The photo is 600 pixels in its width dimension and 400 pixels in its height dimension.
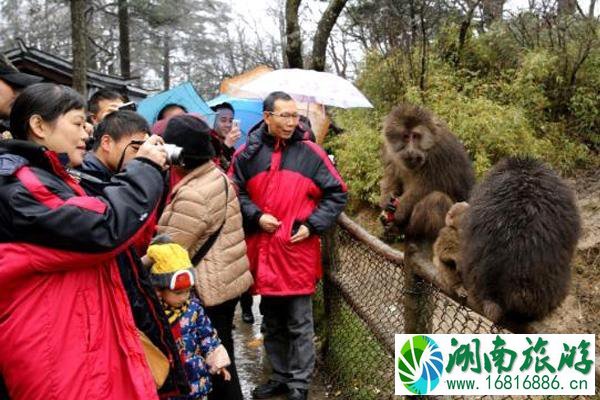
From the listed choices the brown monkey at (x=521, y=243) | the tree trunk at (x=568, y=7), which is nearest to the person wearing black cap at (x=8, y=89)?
the brown monkey at (x=521, y=243)

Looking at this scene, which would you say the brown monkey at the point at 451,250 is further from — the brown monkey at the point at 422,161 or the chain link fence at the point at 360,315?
the brown monkey at the point at 422,161

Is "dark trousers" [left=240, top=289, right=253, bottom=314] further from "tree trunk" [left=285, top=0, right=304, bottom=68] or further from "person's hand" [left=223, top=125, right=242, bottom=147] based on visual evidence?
"tree trunk" [left=285, top=0, right=304, bottom=68]

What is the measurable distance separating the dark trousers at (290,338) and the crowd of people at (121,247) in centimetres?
19

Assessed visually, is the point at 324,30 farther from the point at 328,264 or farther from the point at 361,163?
the point at 328,264

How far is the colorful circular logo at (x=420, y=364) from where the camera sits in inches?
84.2

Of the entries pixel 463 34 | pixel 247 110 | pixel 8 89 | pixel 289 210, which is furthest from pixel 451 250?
pixel 463 34

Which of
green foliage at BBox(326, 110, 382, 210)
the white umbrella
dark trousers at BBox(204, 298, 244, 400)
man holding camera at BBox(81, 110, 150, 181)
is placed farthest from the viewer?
green foliage at BBox(326, 110, 382, 210)

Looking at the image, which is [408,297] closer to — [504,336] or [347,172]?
[504,336]

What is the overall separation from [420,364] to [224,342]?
49.6 inches

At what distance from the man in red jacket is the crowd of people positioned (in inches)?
0.5

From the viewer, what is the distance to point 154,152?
1.89 m

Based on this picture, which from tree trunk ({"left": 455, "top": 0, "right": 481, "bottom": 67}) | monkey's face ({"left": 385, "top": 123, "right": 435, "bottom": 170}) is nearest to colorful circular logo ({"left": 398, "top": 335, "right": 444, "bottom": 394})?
monkey's face ({"left": 385, "top": 123, "right": 435, "bottom": 170})

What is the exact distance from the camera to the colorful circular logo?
84.2 inches

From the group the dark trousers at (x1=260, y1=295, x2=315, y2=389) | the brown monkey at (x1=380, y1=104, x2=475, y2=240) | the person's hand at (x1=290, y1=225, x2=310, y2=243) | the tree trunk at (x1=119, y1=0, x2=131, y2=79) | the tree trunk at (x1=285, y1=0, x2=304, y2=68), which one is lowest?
the dark trousers at (x1=260, y1=295, x2=315, y2=389)
